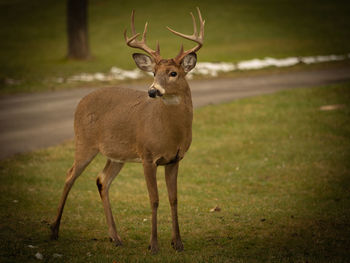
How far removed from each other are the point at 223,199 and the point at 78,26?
20051 mm

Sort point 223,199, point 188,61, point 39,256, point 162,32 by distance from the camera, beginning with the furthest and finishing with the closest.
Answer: point 162,32 → point 223,199 → point 188,61 → point 39,256

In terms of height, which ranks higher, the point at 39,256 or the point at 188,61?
the point at 188,61

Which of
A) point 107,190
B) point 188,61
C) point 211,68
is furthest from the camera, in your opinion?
point 211,68

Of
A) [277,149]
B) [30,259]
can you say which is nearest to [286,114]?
[277,149]

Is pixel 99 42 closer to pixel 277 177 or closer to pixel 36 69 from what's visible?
pixel 36 69

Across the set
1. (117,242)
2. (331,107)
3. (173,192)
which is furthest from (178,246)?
(331,107)

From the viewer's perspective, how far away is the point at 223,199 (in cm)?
970

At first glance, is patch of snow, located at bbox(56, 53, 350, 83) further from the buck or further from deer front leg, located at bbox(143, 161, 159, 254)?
deer front leg, located at bbox(143, 161, 159, 254)

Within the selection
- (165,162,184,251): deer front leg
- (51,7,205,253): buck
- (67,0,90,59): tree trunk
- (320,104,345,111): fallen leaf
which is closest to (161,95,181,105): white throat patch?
(51,7,205,253): buck

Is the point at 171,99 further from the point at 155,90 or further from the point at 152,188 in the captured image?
the point at 152,188

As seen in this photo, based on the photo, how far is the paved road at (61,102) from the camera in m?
13.5

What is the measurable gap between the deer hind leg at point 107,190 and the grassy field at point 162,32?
42.6ft

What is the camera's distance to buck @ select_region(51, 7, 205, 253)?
22.0 ft

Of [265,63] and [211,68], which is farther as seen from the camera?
[265,63]
